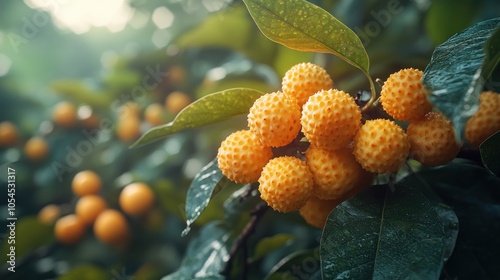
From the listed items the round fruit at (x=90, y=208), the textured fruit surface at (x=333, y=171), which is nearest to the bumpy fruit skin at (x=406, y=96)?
the textured fruit surface at (x=333, y=171)

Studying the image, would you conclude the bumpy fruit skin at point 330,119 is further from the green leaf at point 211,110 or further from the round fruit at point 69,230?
the round fruit at point 69,230

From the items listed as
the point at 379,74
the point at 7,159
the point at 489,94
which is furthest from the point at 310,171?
the point at 7,159

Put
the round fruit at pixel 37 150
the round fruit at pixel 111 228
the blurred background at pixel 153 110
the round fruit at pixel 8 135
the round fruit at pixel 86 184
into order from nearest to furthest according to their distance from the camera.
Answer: the blurred background at pixel 153 110 < the round fruit at pixel 111 228 < the round fruit at pixel 86 184 < the round fruit at pixel 37 150 < the round fruit at pixel 8 135

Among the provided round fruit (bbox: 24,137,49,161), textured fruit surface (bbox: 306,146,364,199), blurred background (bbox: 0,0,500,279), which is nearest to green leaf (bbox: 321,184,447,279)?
textured fruit surface (bbox: 306,146,364,199)

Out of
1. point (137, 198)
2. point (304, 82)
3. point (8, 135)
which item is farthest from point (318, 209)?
point (8, 135)

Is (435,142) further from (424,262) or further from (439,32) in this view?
(439,32)

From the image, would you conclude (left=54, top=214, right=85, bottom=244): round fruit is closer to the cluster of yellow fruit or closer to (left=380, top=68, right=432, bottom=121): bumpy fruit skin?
the cluster of yellow fruit
